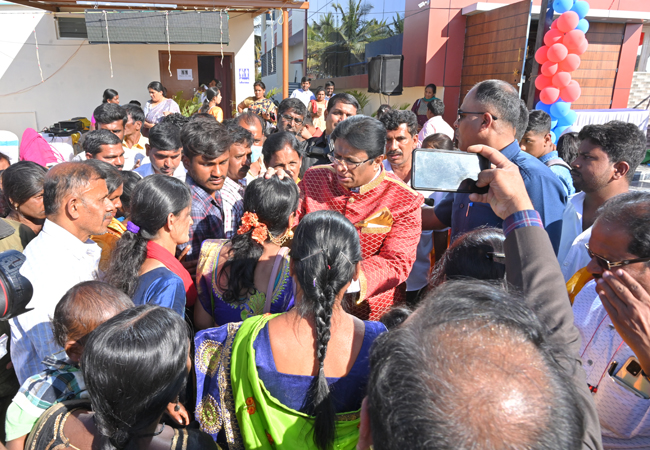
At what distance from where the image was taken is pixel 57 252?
6.00 ft

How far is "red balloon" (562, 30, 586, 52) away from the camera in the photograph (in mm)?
6266

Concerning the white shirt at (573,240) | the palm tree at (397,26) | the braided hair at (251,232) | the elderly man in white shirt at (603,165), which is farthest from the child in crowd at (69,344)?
the palm tree at (397,26)

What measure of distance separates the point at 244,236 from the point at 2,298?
94cm

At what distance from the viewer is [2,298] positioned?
1074 millimetres

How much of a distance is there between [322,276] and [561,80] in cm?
668

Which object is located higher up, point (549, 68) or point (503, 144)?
point (549, 68)

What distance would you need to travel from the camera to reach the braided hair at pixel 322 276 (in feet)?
4.29

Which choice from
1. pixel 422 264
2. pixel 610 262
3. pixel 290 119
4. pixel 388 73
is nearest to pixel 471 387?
pixel 610 262

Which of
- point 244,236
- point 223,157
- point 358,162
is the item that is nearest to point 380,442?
point 244,236

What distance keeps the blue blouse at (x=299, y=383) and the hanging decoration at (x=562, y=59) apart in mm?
6211

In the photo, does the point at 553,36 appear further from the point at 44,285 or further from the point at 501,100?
the point at 44,285

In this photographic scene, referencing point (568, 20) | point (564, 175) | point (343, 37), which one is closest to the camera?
point (564, 175)

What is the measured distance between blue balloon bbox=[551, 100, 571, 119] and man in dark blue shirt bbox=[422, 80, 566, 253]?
16.3 ft

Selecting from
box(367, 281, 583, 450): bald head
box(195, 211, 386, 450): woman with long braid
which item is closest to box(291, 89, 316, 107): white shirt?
box(195, 211, 386, 450): woman with long braid
